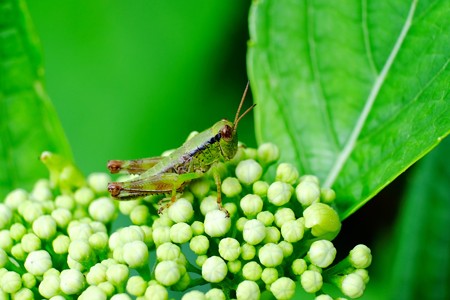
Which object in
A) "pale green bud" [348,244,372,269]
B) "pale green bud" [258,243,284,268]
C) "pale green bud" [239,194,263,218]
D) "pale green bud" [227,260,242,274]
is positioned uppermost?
"pale green bud" [239,194,263,218]

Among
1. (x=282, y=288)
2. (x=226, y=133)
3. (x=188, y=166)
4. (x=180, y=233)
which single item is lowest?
(x=282, y=288)

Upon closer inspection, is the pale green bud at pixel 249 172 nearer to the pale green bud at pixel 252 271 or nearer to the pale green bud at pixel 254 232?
the pale green bud at pixel 254 232

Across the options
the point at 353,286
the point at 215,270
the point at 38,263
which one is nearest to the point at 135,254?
the point at 215,270

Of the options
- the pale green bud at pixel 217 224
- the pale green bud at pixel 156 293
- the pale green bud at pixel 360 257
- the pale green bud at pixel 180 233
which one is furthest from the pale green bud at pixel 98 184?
the pale green bud at pixel 360 257

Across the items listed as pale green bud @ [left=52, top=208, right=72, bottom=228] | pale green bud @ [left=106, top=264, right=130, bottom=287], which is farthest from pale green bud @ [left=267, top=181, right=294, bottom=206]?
pale green bud @ [left=52, top=208, right=72, bottom=228]

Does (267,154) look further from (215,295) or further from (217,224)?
(215,295)

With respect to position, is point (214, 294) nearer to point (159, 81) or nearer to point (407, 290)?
point (407, 290)

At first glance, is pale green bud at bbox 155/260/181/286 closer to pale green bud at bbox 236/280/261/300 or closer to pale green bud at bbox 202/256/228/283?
pale green bud at bbox 202/256/228/283
